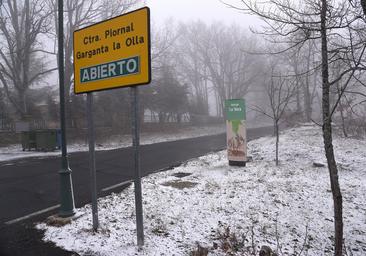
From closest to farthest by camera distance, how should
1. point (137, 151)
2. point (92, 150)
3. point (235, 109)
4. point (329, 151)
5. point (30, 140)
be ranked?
1. point (137, 151)
2. point (329, 151)
3. point (92, 150)
4. point (235, 109)
5. point (30, 140)

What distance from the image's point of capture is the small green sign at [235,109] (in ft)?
36.1

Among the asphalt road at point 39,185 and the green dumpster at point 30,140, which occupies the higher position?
the green dumpster at point 30,140

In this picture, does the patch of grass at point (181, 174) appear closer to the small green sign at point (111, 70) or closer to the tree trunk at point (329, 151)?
the small green sign at point (111, 70)

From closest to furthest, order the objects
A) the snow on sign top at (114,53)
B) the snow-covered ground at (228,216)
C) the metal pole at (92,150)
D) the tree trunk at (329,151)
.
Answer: the snow on sign top at (114,53)
the tree trunk at (329,151)
the snow-covered ground at (228,216)
the metal pole at (92,150)

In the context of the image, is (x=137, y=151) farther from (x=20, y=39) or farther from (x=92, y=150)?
(x=20, y=39)

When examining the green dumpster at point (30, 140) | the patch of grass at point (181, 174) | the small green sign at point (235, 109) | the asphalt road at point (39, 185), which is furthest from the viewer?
the green dumpster at point (30, 140)

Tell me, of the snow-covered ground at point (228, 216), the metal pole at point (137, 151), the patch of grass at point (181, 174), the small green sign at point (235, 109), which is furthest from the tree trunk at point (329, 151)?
the small green sign at point (235, 109)

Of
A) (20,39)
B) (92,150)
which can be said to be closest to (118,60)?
(92,150)

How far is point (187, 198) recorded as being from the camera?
23.0 feet

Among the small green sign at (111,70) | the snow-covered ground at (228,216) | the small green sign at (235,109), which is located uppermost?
the small green sign at (111,70)

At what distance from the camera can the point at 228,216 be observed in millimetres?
5938

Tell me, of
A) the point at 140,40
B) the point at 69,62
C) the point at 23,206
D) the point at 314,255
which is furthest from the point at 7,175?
the point at 69,62

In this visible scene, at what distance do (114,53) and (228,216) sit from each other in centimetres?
353

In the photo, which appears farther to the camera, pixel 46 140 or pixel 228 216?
pixel 46 140
